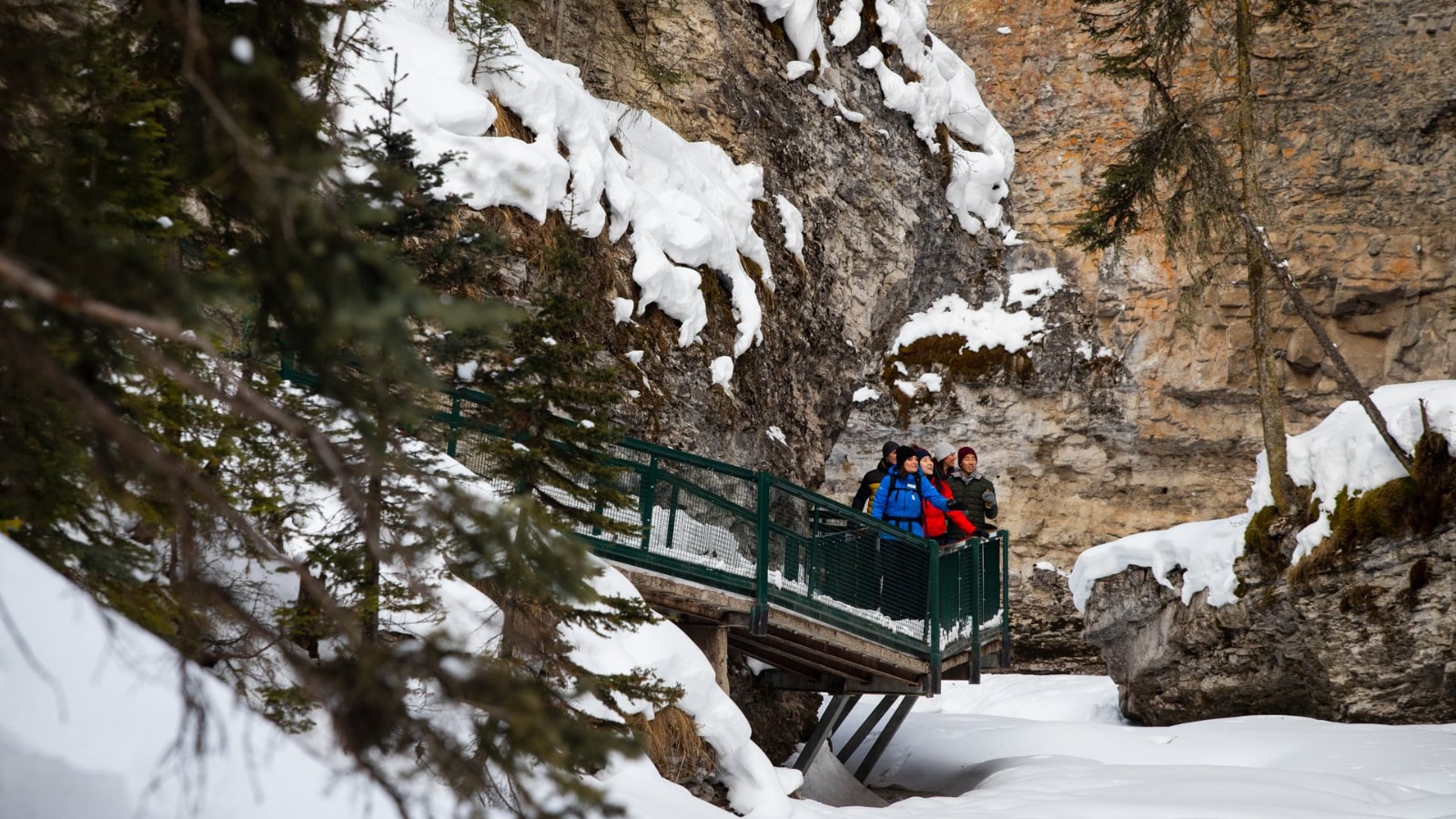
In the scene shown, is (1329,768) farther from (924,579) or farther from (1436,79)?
(1436,79)

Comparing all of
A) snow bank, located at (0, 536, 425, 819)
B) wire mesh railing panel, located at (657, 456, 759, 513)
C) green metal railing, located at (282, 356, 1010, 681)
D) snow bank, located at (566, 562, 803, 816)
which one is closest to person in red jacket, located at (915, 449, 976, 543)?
green metal railing, located at (282, 356, 1010, 681)

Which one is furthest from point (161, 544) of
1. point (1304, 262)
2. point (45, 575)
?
point (1304, 262)

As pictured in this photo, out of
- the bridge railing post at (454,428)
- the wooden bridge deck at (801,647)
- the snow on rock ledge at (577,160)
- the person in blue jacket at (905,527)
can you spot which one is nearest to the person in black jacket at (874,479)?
the person in blue jacket at (905,527)

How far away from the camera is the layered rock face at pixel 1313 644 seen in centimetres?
1337

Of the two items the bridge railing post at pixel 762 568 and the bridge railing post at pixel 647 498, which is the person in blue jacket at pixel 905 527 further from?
the bridge railing post at pixel 647 498

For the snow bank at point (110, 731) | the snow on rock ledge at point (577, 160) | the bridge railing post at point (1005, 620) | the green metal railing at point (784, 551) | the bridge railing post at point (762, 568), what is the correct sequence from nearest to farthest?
the snow bank at point (110, 731) → the green metal railing at point (784, 551) → the bridge railing post at point (762, 568) → the snow on rock ledge at point (577, 160) → the bridge railing post at point (1005, 620)

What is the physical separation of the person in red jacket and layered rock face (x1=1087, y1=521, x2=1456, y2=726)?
14.6ft

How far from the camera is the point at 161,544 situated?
6332mm

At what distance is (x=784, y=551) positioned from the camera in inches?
395

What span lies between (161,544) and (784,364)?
10.1 meters

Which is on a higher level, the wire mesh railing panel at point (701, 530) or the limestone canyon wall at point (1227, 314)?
Result: the limestone canyon wall at point (1227, 314)

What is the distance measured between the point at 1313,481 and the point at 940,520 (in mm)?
5499

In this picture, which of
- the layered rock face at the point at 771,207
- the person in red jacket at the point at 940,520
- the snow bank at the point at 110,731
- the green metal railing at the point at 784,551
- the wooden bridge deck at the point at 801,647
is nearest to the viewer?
the snow bank at the point at 110,731

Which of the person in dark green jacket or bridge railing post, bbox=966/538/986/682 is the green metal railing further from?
the person in dark green jacket
